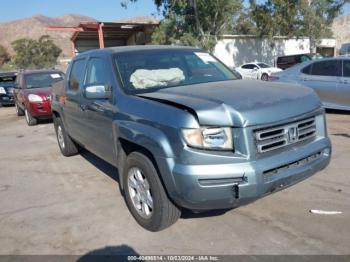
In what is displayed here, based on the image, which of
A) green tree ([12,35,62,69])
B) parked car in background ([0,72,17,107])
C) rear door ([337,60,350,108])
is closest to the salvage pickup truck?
rear door ([337,60,350,108])

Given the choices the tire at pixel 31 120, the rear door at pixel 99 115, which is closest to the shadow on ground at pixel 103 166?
the rear door at pixel 99 115

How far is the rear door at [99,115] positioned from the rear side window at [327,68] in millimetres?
6952

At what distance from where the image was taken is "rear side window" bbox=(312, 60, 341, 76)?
10.3 meters

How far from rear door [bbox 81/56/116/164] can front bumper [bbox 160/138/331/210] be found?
1.35 m

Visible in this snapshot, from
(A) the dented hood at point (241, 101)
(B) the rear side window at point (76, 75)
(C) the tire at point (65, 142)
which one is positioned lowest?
(C) the tire at point (65, 142)

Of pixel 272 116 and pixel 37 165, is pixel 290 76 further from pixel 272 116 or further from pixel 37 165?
pixel 272 116

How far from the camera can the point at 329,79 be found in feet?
34.0

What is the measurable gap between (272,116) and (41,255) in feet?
8.13

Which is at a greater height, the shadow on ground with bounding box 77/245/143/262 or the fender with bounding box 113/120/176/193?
the fender with bounding box 113/120/176/193

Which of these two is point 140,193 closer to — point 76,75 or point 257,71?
point 76,75

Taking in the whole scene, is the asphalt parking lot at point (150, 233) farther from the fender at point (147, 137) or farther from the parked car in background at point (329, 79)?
the parked car in background at point (329, 79)

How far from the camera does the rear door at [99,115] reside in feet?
15.6

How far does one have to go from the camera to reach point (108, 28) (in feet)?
125

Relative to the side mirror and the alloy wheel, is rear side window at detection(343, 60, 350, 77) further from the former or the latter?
the alloy wheel
